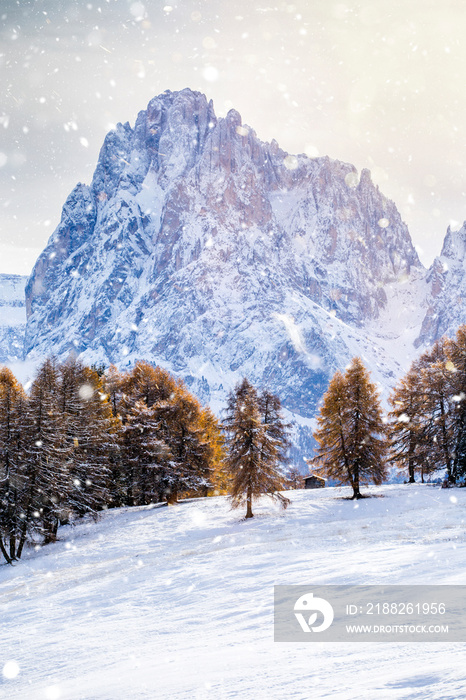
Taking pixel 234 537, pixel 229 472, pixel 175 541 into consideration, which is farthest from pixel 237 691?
pixel 229 472

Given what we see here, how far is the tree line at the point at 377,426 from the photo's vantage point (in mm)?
27312

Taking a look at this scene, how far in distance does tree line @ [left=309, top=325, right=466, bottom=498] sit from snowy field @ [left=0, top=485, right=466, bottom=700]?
18.9 feet

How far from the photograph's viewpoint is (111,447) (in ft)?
98.6

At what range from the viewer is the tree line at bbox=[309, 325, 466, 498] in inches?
1075

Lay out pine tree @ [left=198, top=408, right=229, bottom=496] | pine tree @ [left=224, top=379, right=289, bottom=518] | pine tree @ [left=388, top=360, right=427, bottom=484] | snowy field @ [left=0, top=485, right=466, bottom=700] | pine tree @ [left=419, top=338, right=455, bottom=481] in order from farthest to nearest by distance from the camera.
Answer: pine tree @ [left=198, top=408, right=229, bottom=496] < pine tree @ [left=388, top=360, right=427, bottom=484] < pine tree @ [left=419, top=338, right=455, bottom=481] < pine tree @ [left=224, top=379, right=289, bottom=518] < snowy field @ [left=0, top=485, right=466, bottom=700]

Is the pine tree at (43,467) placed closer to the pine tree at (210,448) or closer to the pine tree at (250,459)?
the pine tree at (250,459)

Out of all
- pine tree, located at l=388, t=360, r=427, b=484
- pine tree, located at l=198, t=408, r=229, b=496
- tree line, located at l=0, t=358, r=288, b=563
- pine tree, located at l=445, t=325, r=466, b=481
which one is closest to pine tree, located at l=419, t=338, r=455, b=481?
pine tree, located at l=445, t=325, r=466, b=481

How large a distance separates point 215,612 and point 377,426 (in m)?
21.7

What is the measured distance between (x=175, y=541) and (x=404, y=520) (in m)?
10.2

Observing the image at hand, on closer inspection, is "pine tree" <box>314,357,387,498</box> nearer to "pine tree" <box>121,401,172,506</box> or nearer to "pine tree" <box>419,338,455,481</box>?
"pine tree" <box>419,338,455,481</box>

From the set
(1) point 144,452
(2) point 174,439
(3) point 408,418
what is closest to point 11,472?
(1) point 144,452

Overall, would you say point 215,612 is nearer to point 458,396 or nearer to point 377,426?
point 377,426

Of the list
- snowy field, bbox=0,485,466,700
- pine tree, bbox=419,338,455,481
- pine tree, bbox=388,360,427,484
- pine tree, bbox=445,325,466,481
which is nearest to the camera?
snowy field, bbox=0,485,466,700

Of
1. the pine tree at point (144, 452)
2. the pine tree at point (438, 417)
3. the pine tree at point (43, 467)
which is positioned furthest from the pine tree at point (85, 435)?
the pine tree at point (438, 417)
